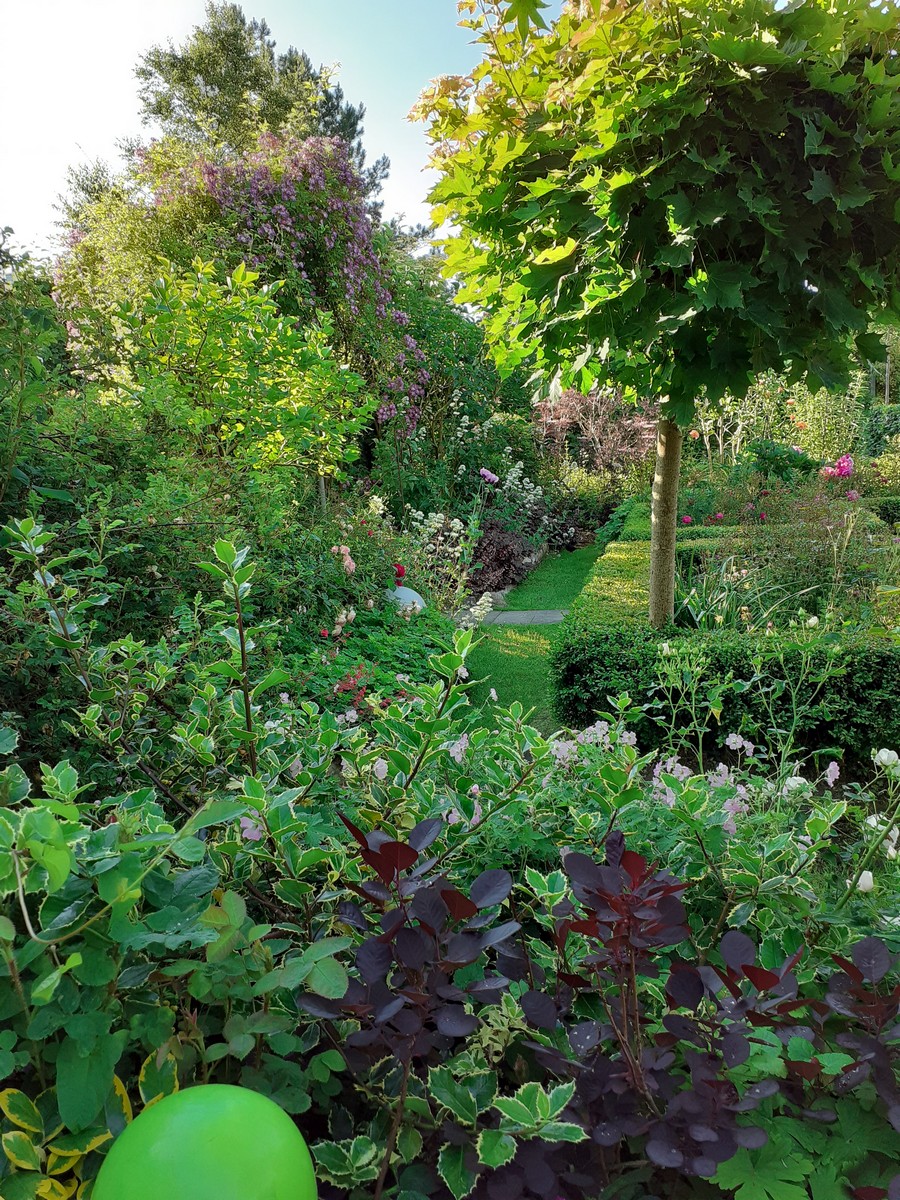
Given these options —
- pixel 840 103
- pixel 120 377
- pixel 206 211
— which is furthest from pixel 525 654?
→ pixel 206 211

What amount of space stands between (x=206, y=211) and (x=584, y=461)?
25.1 ft

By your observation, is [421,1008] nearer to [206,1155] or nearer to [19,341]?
[206,1155]

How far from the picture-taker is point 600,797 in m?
0.98

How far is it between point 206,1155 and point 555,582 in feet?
26.6

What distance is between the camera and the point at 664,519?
3781 mm

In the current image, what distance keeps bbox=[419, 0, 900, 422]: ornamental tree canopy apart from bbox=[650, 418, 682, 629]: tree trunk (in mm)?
1137

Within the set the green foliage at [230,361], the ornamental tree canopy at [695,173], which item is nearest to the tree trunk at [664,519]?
the ornamental tree canopy at [695,173]

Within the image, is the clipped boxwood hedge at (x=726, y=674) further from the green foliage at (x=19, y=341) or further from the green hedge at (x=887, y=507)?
the green hedge at (x=887, y=507)

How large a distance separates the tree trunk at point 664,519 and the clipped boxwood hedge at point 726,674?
163mm

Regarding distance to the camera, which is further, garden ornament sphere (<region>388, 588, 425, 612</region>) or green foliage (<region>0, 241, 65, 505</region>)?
garden ornament sphere (<region>388, 588, 425, 612</region>)

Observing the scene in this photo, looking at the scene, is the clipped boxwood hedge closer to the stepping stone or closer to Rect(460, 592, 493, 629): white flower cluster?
Rect(460, 592, 493, 629): white flower cluster

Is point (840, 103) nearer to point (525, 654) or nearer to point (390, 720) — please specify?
point (390, 720)

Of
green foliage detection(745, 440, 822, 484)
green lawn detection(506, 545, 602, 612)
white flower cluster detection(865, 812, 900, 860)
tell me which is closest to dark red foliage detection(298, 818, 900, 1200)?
white flower cluster detection(865, 812, 900, 860)

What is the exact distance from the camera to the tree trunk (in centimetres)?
370
